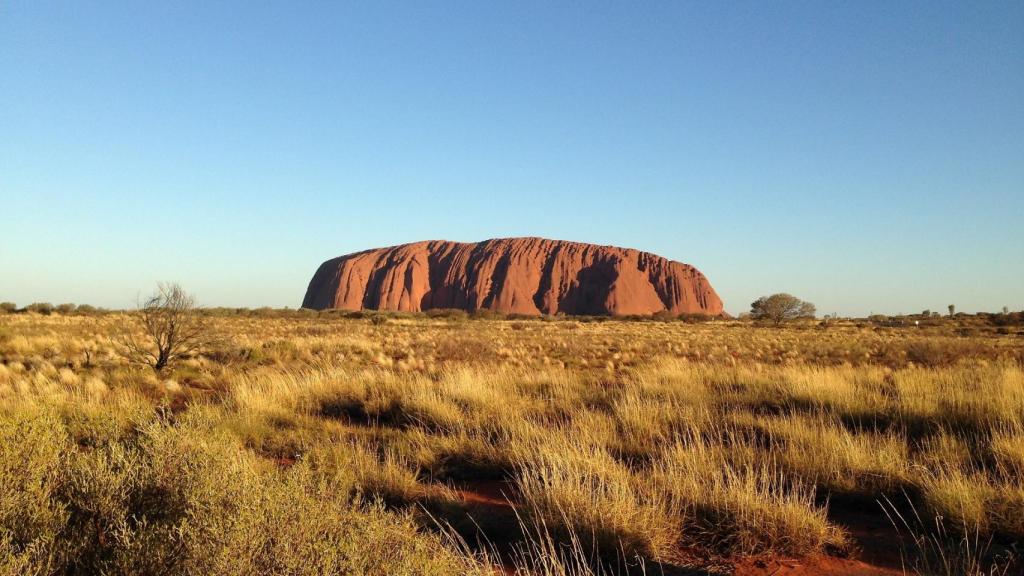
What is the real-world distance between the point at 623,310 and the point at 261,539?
9487 centimetres

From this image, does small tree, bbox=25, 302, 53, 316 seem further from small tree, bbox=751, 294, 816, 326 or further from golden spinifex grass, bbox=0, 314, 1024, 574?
small tree, bbox=751, 294, 816, 326

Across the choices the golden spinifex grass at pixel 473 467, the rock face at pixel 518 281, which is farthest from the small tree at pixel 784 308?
the golden spinifex grass at pixel 473 467

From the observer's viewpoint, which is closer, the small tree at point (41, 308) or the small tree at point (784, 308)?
the small tree at point (41, 308)

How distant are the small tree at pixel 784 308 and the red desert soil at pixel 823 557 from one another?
6058 cm

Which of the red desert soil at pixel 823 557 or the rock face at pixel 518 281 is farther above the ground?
the rock face at pixel 518 281

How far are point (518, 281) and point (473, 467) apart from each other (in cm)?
9681

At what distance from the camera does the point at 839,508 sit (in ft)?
14.3

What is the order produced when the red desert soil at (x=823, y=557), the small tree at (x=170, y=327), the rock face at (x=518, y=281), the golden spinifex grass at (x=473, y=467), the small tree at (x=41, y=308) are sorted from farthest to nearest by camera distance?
1. the rock face at (x=518, y=281)
2. the small tree at (x=41, y=308)
3. the small tree at (x=170, y=327)
4. the red desert soil at (x=823, y=557)
5. the golden spinifex grass at (x=473, y=467)

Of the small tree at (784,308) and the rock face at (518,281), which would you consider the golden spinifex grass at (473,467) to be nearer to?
the small tree at (784,308)

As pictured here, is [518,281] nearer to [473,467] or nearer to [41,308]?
[41,308]

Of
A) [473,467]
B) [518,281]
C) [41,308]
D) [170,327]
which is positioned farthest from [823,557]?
[518,281]

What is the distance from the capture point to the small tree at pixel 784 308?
60469 millimetres

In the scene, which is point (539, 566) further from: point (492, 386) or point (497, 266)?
point (497, 266)

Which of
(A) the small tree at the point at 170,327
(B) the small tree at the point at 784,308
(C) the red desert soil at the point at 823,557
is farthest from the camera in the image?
(B) the small tree at the point at 784,308
